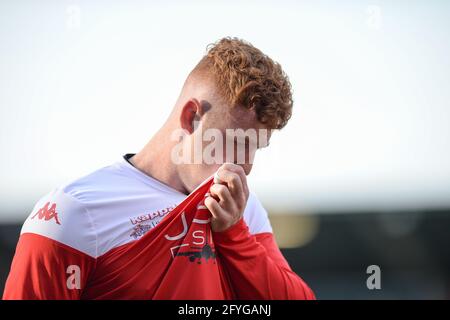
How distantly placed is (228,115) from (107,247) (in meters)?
0.76

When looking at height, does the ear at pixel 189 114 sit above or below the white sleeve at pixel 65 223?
above

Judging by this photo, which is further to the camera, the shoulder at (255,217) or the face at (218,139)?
the shoulder at (255,217)

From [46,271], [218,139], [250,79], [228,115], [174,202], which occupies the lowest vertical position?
[46,271]

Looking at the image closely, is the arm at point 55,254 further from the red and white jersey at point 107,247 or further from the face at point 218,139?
the face at point 218,139

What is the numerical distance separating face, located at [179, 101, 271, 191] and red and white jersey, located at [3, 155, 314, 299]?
14 centimetres

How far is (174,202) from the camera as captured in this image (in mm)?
2514

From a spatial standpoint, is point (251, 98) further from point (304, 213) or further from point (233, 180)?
point (304, 213)

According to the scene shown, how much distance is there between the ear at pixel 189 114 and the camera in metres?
2.55

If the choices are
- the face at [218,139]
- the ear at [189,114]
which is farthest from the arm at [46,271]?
the ear at [189,114]

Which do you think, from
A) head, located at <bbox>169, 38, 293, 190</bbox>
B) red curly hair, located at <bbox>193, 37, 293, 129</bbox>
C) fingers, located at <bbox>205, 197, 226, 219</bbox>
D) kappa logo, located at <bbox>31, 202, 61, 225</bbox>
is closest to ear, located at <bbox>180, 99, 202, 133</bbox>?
head, located at <bbox>169, 38, 293, 190</bbox>

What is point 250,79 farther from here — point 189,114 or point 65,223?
point 65,223

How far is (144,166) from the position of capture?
2609mm

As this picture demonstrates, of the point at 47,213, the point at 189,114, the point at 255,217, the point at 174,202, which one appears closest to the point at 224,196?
the point at 174,202

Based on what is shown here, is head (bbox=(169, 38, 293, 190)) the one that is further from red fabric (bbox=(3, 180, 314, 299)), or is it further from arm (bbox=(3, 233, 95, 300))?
arm (bbox=(3, 233, 95, 300))
